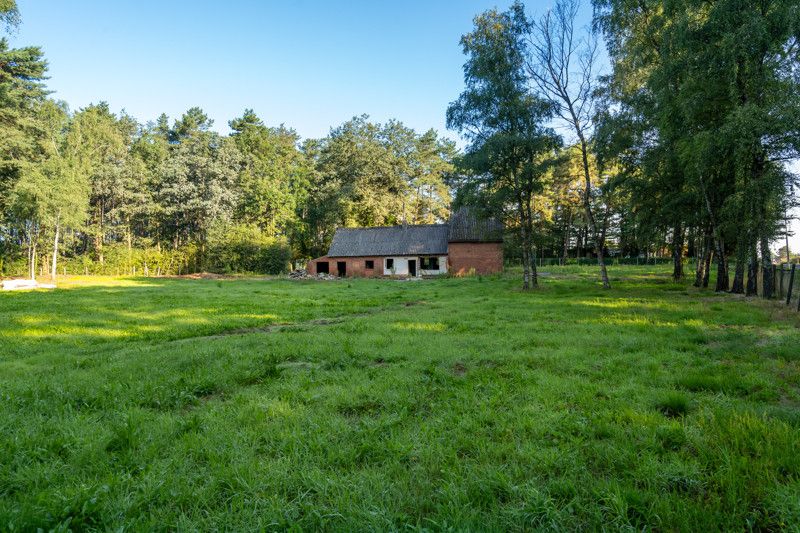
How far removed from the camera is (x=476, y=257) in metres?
37.7

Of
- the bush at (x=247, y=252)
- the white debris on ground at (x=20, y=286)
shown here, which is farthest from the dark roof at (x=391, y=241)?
the white debris on ground at (x=20, y=286)

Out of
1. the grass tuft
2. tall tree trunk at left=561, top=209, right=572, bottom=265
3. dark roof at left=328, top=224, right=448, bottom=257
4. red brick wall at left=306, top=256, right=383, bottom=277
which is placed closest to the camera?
the grass tuft

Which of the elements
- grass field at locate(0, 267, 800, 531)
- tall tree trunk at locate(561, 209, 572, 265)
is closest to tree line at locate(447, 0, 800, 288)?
grass field at locate(0, 267, 800, 531)

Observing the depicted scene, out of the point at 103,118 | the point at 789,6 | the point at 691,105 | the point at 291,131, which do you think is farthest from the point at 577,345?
the point at 291,131

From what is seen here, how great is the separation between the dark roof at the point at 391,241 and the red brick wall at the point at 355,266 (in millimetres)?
476

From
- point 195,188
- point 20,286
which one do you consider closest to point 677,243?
point 20,286

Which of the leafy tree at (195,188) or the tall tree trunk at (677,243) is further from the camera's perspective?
the leafy tree at (195,188)

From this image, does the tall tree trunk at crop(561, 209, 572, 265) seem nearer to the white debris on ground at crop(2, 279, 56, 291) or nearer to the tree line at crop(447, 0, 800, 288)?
the tree line at crop(447, 0, 800, 288)

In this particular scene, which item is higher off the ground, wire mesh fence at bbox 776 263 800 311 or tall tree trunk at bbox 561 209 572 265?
tall tree trunk at bbox 561 209 572 265

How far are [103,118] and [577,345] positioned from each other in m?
64.5

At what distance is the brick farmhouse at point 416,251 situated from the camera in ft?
123

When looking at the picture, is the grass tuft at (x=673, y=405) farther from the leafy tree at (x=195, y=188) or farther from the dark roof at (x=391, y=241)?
the leafy tree at (x=195, y=188)

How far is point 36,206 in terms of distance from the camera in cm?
3088

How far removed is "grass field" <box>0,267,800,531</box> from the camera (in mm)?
Answer: 2740
